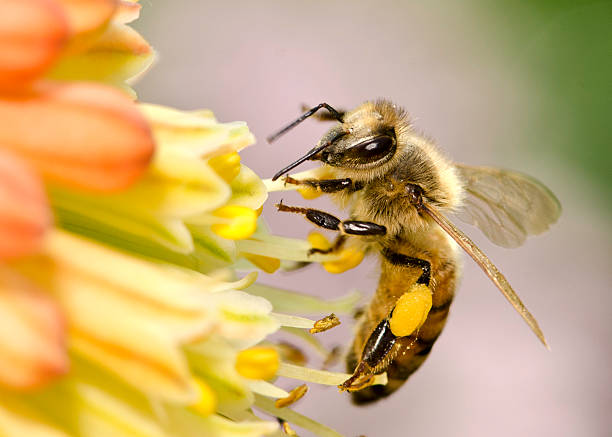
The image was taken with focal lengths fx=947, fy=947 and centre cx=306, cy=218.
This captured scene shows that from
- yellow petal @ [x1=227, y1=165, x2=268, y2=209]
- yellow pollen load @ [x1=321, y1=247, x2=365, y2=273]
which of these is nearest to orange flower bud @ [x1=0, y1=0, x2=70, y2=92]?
yellow petal @ [x1=227, y1=165, x2=268, y2=209]

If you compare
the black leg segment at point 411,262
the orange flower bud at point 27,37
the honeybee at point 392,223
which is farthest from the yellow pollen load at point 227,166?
the black leg segment at point 411,262

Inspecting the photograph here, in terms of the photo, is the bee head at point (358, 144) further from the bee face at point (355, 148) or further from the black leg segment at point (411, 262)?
the black leg segment at point (411, 262)

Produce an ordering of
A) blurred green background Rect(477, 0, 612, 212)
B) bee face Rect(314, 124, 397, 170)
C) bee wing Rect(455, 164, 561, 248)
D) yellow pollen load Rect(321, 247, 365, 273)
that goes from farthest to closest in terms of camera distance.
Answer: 1. blurred green background Rect(477, 0, 612, 212)
2. bee wing Rect(455, 164, 561, 248)
3. yellow pollen load Rect(321, 247, 365, 273)
4. bee face Rect(314, 124, 397, 170)

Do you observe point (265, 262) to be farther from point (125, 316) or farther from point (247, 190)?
point (125, 316)

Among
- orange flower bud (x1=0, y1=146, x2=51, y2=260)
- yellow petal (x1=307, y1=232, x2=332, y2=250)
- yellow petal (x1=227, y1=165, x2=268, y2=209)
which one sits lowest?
yellow petal (x1=307, y1=232, x2=332, y2=250)

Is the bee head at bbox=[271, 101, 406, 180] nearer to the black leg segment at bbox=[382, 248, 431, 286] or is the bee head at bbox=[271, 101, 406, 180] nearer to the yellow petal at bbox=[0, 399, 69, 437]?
the black leg segment at bbox=[382, 248, 431, 286]

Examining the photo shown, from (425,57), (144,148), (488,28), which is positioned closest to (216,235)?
(144,148)

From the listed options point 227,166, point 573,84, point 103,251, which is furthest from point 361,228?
point 573,84
